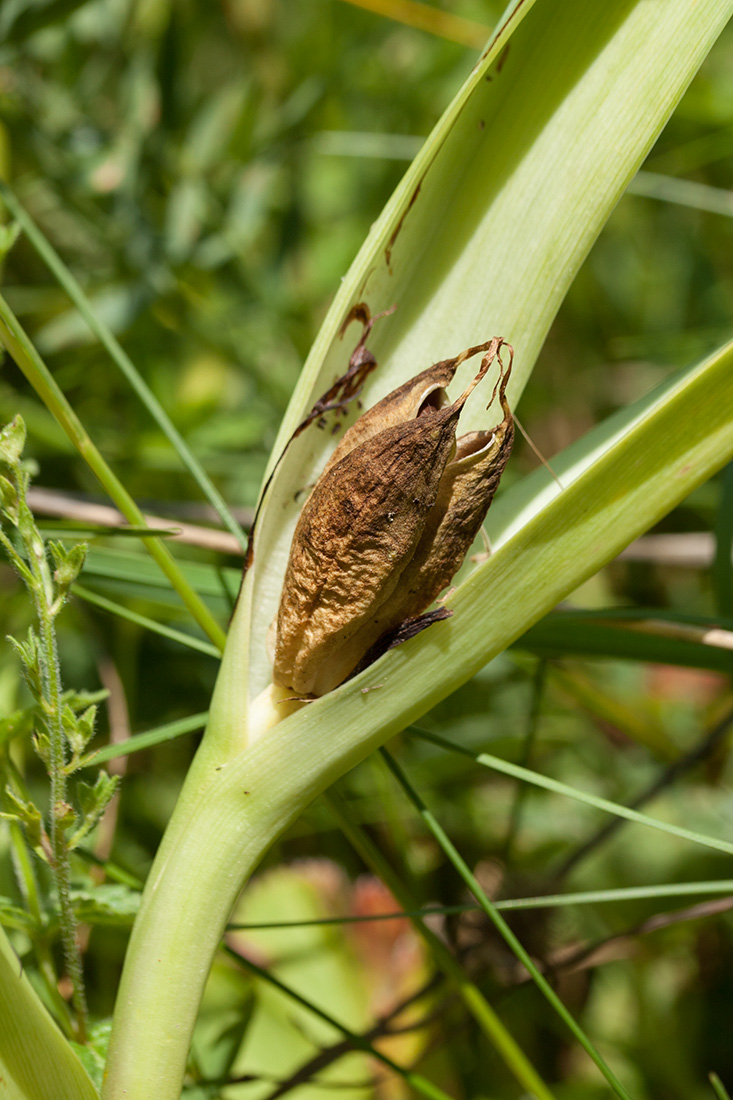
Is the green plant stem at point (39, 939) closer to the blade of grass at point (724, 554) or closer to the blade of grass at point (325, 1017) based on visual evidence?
the blade of grass at point (325, 1017)

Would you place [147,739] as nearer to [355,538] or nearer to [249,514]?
[355,538]

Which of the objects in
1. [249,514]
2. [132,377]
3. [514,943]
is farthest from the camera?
[249,514]

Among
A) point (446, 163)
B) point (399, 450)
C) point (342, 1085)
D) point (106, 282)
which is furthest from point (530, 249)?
point (106, 282)

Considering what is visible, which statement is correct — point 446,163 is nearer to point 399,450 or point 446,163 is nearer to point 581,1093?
point 399,450

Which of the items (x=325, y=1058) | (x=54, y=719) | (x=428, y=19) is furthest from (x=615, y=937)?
(x=428, y=19)

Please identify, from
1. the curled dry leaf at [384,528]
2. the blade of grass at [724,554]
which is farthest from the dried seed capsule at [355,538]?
the blade of grass at [724,554]

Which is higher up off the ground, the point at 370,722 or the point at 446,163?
the point at 446,163
